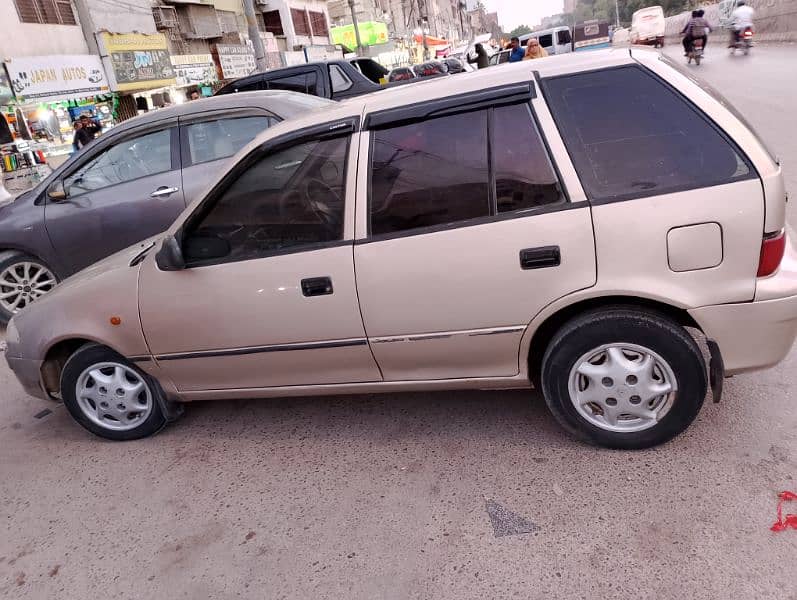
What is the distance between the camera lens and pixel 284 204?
10.1ft

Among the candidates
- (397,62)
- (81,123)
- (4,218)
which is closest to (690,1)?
(397,62)

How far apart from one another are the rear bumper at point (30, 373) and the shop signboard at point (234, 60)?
2704cm

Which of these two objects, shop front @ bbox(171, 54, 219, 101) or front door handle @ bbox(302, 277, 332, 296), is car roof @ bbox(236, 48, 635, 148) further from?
shop front @ bbox(171, 54, 219, 101)

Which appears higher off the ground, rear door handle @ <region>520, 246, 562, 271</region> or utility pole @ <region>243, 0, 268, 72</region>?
utility pole @ <region>243, 0, 268, 72</region>

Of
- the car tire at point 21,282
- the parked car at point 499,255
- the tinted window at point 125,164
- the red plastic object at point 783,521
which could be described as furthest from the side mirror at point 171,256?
the car tire at point 21,282

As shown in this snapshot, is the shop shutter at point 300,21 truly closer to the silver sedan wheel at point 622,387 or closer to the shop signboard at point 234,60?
the shop signboard at point 234,60

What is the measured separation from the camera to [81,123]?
11.8 m

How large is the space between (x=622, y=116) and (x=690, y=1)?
7262 centimetres

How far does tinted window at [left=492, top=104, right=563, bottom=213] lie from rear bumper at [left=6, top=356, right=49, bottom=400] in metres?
2.86

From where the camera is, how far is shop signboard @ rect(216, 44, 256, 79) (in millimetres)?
28609

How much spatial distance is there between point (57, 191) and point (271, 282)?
3.71 m

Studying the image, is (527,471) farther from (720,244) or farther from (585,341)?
(720,244)

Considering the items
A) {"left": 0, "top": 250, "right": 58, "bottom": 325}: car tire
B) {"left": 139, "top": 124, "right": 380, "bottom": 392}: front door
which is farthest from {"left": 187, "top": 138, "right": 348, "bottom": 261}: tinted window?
{"left": 0, "top": 250, "right": 58, "bottom": 325}: car tire

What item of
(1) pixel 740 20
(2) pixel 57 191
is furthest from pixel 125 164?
(1) pixel 740 20
